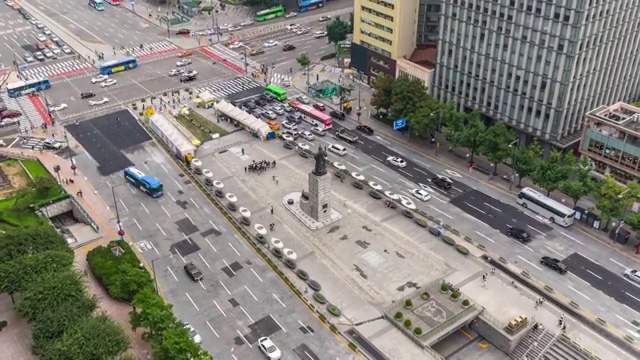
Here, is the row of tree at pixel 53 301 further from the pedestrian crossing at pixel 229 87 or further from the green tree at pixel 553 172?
the pedestrian crossing at pixel 229 87

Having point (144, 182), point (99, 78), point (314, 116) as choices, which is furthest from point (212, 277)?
point (99, 78)

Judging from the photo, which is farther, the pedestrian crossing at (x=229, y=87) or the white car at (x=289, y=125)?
the pedestrian crossing at (x=229, y=87)

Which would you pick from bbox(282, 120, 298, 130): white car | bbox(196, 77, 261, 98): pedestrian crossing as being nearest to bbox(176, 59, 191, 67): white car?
bbox(196, 77, 261, 98): pedestrian crossing

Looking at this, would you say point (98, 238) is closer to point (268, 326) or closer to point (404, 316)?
point (268, 326)

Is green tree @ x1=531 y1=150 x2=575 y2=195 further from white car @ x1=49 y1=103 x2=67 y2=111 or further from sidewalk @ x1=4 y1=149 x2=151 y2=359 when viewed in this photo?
white car @ x1=49 y1=103 x2=67 y2=111

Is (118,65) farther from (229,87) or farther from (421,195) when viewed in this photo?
(421,195)

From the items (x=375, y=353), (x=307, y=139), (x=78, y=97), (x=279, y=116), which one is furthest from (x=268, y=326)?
(x=78, y=97)

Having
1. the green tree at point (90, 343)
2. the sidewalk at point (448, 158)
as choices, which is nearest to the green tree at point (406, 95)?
the sidewalk at point (448, 158)
